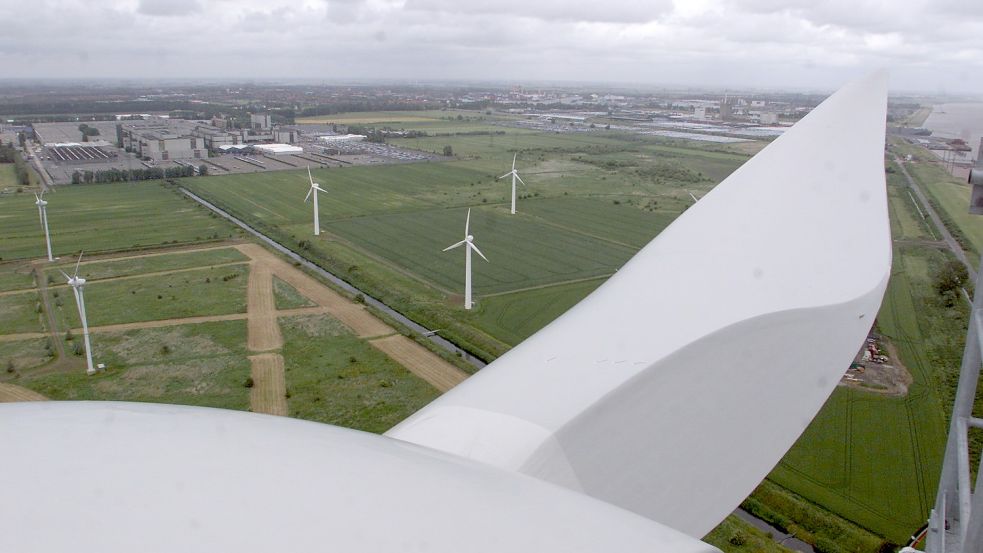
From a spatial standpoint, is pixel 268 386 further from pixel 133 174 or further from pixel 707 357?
pixel 133 174

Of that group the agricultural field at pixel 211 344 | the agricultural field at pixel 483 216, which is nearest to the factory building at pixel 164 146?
the agricultural field at pixel 483 216

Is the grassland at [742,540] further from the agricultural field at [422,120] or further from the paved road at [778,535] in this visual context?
the agricultural field at [422,120]

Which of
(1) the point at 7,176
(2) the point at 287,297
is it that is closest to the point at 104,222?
(2) the point at 287,297

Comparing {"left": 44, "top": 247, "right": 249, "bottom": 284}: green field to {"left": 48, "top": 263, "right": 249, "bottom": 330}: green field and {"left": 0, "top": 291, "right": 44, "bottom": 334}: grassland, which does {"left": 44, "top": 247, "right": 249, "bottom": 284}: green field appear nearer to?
{"left": 48, "top": 263, "right": 249, "bottom": 330}: green field

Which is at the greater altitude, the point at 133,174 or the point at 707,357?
the point at 707,357

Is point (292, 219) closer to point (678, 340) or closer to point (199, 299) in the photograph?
point (199, 299)

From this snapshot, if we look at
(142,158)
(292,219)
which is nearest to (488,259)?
(292,219)
